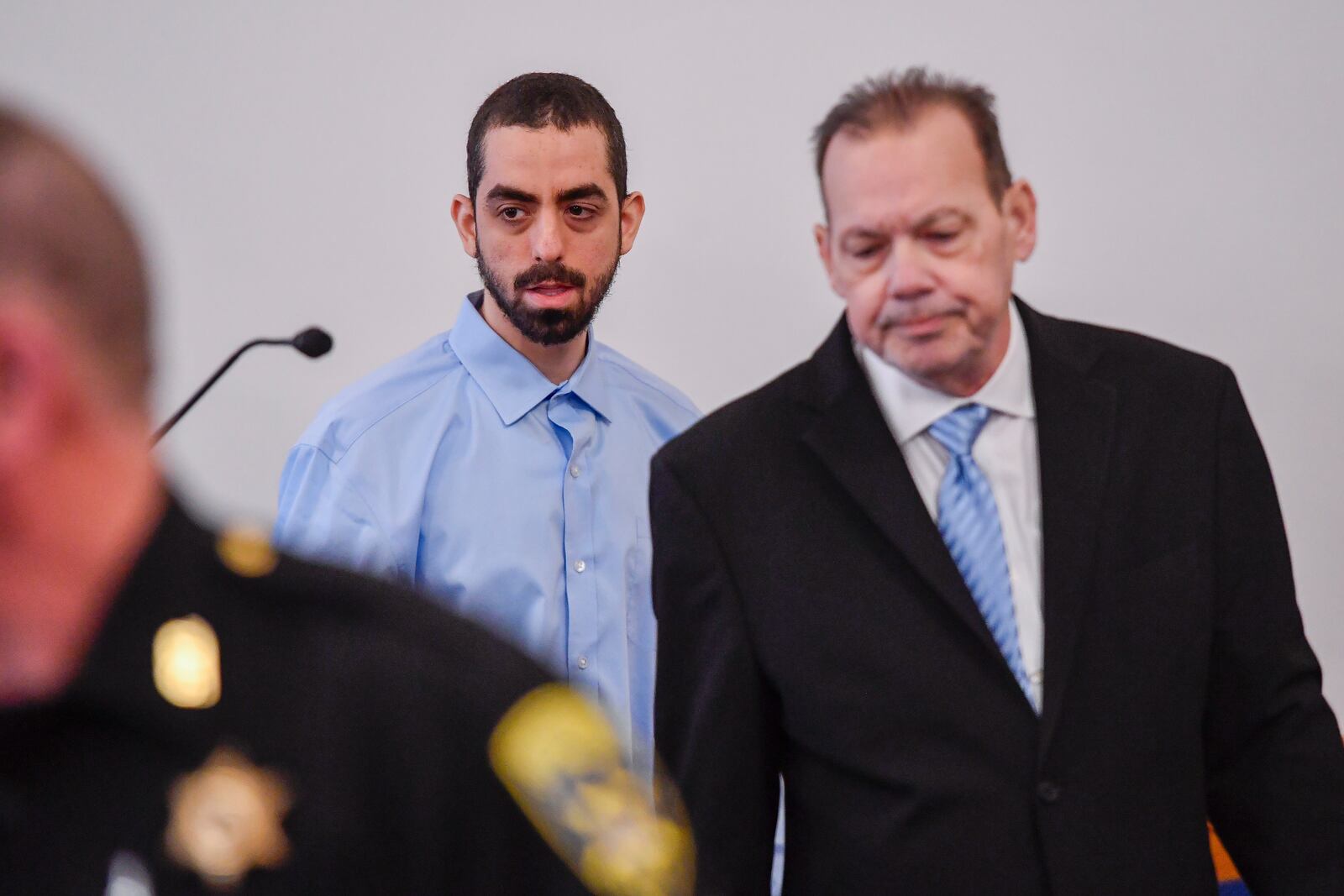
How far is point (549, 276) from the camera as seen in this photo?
1.96m

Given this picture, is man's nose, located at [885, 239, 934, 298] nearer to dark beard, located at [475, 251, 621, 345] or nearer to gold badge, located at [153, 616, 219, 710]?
dark beard, located at [475, 251, 621, 345]

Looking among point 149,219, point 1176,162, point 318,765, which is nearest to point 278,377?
point 149,219

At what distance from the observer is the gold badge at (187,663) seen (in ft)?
2.16

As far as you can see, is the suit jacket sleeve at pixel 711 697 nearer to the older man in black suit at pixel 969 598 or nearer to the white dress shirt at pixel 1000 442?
the older man in black suit at pixel 969 598

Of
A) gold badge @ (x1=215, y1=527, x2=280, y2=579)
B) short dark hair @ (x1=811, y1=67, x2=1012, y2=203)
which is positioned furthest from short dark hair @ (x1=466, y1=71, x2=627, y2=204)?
gold badge @ (x1=215, y1=527, x2=280, y2=579)

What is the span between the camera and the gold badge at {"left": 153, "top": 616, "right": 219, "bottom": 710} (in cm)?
66

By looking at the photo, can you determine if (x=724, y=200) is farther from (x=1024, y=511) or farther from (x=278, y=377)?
(x=1024, y=511)

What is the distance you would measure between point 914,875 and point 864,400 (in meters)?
0.43

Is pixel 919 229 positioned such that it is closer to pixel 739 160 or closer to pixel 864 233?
pixel 864 233

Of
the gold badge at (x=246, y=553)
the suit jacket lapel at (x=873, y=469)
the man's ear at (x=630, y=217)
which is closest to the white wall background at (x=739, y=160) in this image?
the man's ear at (x=630, y=217)

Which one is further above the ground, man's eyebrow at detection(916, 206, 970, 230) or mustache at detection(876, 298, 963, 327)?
man's eyebrow at detection(916, 206, 970, 230)

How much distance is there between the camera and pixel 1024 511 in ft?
4.68

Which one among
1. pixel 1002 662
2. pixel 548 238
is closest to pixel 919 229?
pixel 1002 662

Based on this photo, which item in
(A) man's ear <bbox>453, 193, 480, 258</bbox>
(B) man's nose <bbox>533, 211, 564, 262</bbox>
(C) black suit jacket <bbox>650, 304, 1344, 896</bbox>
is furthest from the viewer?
(A) man's ear <bbox>453, 193, 480, 258</bbox>
